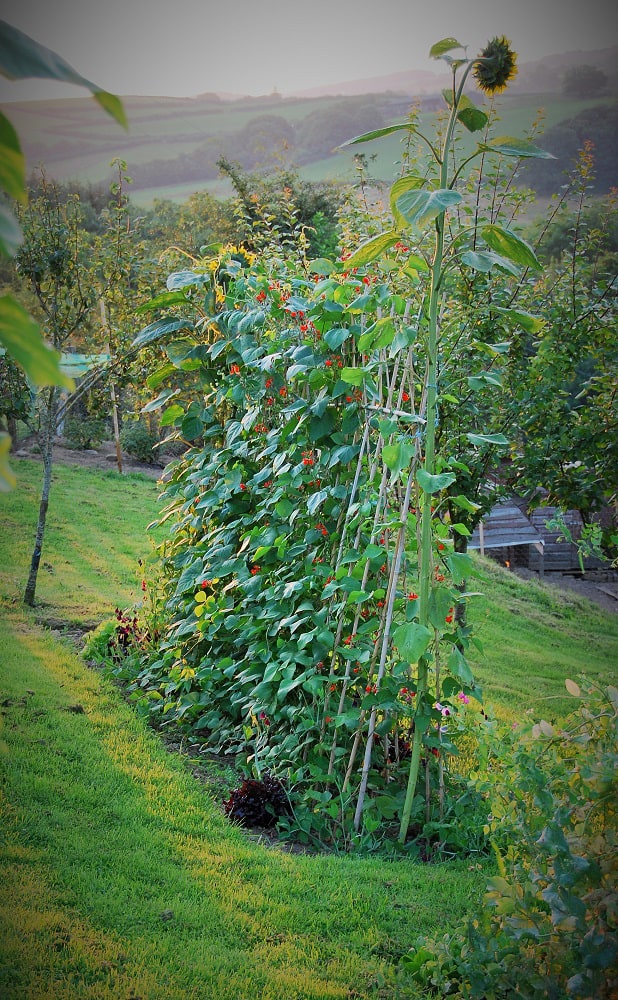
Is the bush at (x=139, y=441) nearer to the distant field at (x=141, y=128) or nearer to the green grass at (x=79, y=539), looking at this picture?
the green grass at (x=79, y=539)

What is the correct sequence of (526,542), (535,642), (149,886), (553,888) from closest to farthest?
1. (553,888)
2. (149,886)
3. (535,642)
4. (526,542)

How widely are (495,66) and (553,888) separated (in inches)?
63.7

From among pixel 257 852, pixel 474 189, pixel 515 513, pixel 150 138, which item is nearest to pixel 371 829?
pixel 257 852

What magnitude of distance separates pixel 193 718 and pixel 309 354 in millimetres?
1418

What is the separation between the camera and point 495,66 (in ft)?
5.41

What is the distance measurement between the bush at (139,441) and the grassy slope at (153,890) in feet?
19.1

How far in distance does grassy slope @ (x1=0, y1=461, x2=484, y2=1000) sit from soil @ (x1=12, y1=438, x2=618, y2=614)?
4.84 m

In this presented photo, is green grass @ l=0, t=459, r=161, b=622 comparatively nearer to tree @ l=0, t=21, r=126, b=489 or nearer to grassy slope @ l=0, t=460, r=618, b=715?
grassy slope @ l=0, t=460, r=618, b=715

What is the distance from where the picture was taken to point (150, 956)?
4.90 feet

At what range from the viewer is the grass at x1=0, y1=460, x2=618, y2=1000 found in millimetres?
1446

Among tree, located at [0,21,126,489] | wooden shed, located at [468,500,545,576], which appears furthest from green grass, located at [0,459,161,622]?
wooden shed, located at [468,500,545,576]

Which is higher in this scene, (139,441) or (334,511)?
(139,441)

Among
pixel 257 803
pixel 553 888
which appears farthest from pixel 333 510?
pixel 553 888

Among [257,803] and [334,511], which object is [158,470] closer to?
[334,511]
